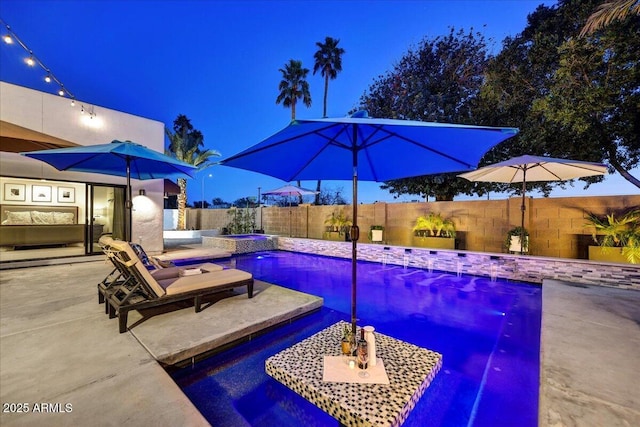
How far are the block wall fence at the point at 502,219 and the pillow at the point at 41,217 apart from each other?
10210 mm

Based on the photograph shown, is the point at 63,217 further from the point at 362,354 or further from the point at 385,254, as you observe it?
the point at 362,354

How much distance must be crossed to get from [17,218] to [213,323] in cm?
1021

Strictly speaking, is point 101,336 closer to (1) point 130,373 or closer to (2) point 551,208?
(1) point 130,373

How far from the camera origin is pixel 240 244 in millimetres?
10602

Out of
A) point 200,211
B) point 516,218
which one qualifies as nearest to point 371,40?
point 200,211

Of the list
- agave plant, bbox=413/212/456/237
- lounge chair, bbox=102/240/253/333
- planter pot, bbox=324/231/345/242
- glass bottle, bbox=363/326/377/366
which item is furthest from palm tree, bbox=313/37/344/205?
glass bottle, bbox=363/326/377/366

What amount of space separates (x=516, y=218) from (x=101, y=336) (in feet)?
31.0

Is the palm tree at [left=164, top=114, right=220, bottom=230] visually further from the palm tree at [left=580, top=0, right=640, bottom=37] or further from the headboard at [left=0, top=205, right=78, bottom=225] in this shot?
the palm tree at [left=580, top=0, right=640, bottom=37]

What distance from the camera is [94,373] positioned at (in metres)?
2.26

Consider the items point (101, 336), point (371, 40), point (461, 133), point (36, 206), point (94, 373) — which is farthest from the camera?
point (371, 40)

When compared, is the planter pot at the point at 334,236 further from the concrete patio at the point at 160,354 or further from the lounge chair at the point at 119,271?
the lounge chair at the point at 119,271

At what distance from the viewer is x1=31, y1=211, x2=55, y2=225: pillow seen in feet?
29.5

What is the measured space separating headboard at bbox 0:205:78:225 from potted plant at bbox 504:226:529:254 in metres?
14.7

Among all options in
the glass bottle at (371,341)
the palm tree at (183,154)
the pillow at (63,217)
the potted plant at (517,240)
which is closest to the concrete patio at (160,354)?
the glass bottle at (371,341)
